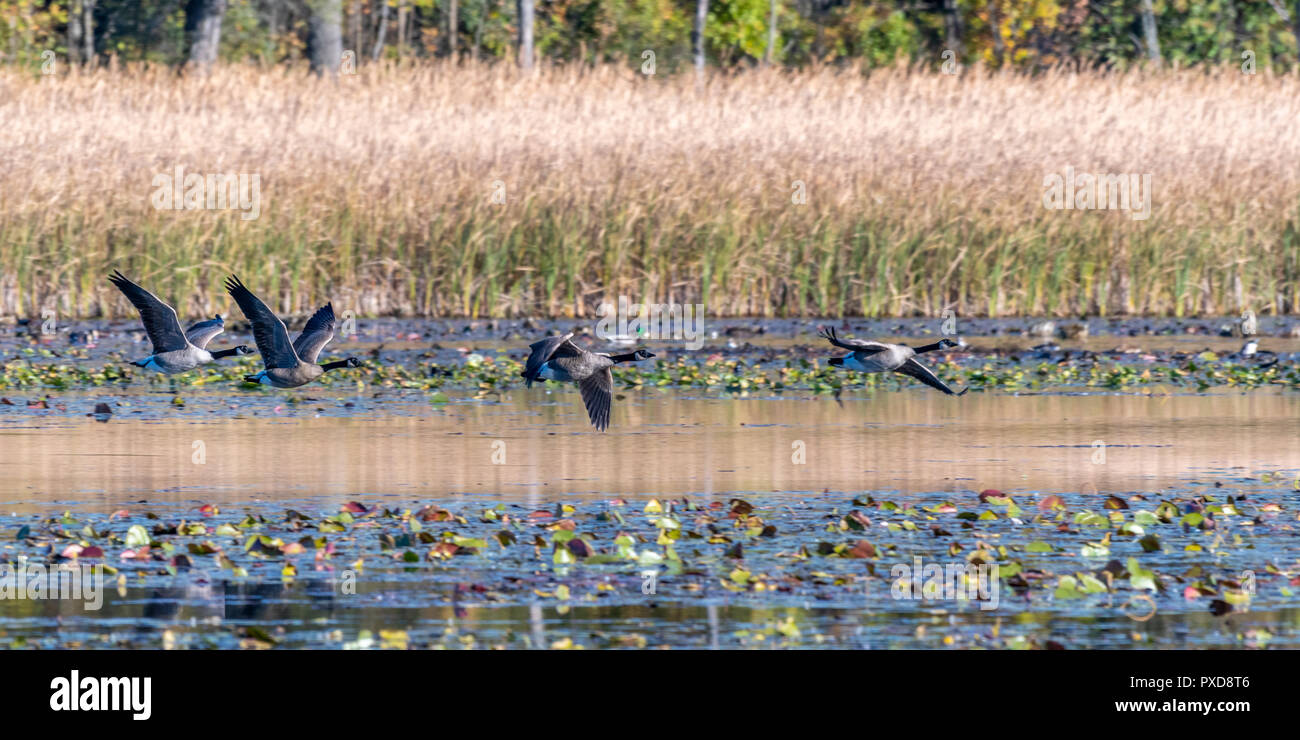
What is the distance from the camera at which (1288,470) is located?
10867 mm

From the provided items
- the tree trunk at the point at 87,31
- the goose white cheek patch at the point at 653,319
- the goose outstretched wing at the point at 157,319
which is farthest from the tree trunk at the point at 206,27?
the goose outstretched wing at the point at 157,319

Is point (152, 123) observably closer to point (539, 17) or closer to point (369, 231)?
point (369, 231)

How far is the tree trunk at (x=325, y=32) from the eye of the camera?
33.6 meters

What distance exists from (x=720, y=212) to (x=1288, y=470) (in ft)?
28.4

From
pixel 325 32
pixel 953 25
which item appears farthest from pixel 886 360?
pixel 953 25

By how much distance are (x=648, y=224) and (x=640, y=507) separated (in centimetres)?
925

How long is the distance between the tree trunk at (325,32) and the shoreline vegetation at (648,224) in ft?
40.8

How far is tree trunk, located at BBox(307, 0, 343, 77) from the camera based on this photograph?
110ft

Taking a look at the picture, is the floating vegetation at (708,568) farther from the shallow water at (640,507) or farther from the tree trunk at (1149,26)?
the tree trunk at (1149,26)

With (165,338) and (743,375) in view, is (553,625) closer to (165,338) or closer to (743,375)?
(165,338)

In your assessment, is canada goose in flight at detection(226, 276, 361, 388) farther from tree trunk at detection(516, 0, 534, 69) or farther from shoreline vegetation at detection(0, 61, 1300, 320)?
tree trunk at detection(516, 0, 534, 69)

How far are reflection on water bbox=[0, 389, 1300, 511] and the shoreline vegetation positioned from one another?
397cm

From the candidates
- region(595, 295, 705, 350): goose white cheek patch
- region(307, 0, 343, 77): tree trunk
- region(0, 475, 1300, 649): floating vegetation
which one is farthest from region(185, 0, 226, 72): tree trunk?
region(0, 475, 1300, 649): floating vegetation
